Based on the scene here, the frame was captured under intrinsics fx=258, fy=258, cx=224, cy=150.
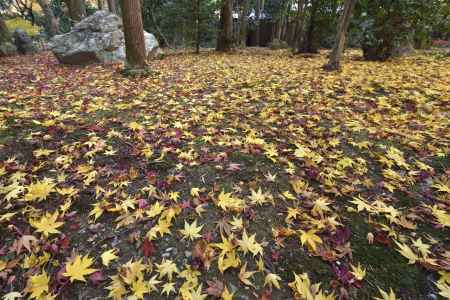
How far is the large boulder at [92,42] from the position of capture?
782 centimetres

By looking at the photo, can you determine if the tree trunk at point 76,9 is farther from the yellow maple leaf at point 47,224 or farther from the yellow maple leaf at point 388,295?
the yellow maple leaf at point 388,295

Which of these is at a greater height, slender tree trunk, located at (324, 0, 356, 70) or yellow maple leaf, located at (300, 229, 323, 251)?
slender tree trunk, located at (324, 0, 356, 70)

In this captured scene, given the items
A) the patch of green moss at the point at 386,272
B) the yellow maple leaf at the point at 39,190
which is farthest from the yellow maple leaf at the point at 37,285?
the patch of green moss at the point at 386,272

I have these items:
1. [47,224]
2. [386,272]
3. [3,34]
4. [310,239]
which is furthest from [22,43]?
[386,272]

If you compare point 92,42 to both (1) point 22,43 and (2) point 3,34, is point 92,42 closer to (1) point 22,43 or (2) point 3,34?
(2) point 3,34

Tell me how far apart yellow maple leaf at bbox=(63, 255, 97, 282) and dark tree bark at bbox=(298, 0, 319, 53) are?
10645 mm

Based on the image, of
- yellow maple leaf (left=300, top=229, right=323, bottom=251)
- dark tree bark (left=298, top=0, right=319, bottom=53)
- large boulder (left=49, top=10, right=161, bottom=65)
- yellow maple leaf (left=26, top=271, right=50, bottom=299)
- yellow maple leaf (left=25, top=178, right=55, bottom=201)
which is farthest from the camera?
dark tree bark (left=298, top=0, right=319, bottom=53)

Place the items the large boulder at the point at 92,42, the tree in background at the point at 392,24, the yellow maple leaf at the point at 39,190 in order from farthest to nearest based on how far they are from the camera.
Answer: the large boulder at the point at 92,42 → the tree in background at the point at 392,24 → the yellow maple leaf at the point at 39,190

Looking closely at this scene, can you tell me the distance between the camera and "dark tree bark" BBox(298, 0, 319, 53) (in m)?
9.56

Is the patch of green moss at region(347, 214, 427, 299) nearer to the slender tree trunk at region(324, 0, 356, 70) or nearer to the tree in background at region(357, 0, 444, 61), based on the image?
the slender tree trunk at region(324, 0, 356, 70)

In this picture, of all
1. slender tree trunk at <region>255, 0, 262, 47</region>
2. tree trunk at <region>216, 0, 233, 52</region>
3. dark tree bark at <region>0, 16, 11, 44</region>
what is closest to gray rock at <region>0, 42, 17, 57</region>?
dark tree bark at <region>0, 16, 11, 44</region>

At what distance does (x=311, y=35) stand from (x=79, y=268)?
1089 cm

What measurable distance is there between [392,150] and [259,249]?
7.12 feet

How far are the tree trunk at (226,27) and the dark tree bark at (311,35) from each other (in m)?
3.14
